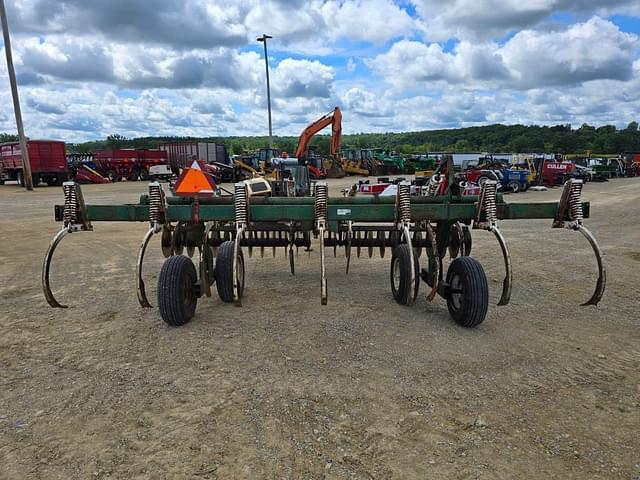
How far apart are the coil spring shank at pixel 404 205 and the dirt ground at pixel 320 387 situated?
1062mm

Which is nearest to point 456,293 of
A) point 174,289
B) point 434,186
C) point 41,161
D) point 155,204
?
point 434,186

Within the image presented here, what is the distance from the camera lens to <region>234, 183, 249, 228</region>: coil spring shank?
437cm

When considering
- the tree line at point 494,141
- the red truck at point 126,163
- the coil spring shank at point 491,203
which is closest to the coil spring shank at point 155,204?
the coil spring shank at point 491,203

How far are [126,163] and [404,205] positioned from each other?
1135 inches

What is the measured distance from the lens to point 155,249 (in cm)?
879

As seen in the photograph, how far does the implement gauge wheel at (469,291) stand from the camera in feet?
14.0

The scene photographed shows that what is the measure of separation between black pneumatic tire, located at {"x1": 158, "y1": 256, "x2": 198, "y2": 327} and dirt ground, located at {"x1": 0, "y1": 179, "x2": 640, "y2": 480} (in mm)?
158

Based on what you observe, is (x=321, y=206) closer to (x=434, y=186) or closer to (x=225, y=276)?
(x=225, y=276)

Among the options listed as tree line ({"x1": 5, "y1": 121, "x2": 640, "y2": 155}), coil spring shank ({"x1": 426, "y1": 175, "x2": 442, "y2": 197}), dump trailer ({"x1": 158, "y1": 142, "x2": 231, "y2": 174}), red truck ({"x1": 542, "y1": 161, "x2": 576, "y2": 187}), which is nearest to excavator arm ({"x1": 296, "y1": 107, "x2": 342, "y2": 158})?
dump trailer ({"x1": 158, "y1": 142, "x2": 231, "y2": 174})

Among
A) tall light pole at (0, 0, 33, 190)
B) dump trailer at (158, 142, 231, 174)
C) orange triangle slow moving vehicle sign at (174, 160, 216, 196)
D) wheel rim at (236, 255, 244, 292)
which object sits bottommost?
wheel rim at (236, 255, 244, 292)

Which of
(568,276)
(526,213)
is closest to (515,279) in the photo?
(568,276)

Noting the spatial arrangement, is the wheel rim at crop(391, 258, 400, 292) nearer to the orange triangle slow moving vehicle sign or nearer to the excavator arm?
the orange triangle slow moving vehicle sign

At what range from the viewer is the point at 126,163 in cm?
Answer: 2977

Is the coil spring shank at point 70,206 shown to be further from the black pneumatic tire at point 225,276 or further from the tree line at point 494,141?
the tree line at point 494,141
